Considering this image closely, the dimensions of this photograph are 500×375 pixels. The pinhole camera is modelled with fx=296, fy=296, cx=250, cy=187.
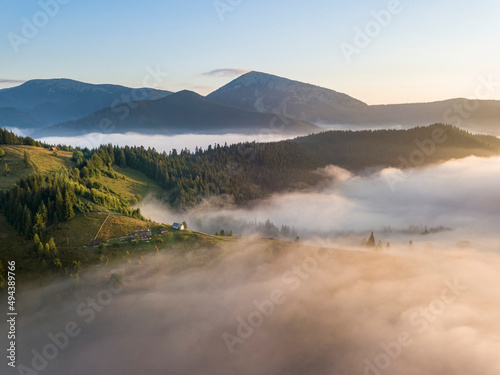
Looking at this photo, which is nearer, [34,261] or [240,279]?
[34,261]

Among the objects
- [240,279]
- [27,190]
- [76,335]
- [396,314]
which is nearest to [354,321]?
[396,314]

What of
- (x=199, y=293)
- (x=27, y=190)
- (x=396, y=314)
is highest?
(x=27, y=190)

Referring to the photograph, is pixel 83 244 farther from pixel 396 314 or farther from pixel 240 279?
pixel 396 314

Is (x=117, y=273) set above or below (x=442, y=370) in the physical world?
above

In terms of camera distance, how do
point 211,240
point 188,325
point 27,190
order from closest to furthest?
point 188,325 → point 27,190 → point 211,240
